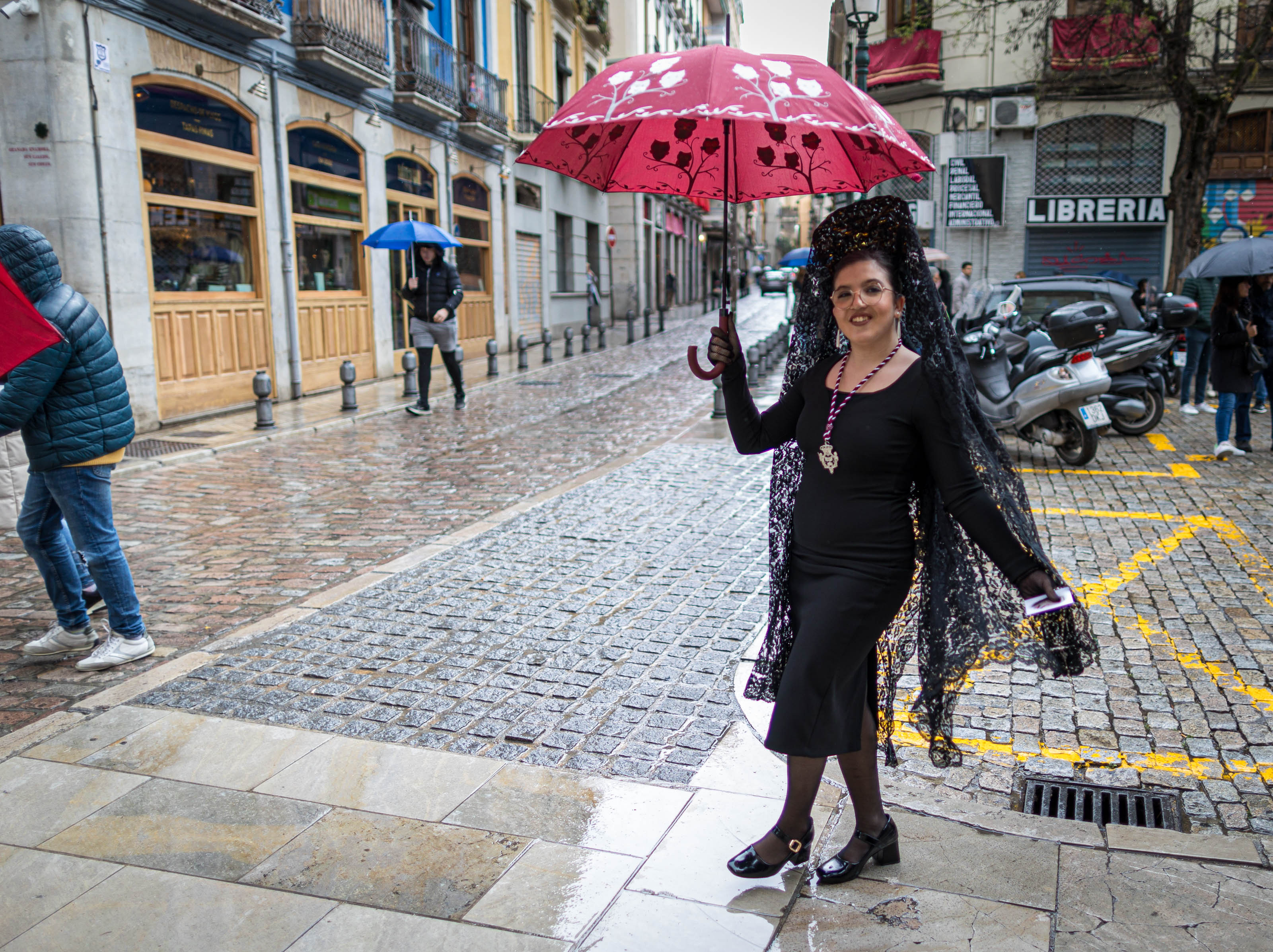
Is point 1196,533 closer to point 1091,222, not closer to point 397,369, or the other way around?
point 397,369

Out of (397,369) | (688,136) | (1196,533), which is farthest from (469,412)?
(688,136)

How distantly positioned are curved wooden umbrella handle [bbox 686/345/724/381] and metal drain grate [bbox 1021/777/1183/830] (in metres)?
1.75

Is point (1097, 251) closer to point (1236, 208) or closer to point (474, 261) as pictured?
point (1236, 208)

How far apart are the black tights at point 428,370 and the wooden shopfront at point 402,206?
13.6 ft

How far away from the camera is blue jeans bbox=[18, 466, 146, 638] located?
450 cm

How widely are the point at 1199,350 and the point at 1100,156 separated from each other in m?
12.4

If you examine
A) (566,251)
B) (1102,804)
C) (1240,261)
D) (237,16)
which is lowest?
(1102,804)

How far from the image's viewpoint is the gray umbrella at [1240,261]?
29.5 ft

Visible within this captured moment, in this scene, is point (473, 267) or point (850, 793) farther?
point (473, 267)

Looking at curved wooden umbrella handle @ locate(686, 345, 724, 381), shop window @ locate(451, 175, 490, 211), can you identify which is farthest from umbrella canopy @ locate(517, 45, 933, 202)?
shop window @ locate(451, 175, 490, 211)

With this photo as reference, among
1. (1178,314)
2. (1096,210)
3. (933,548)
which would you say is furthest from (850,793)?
(1096,210)

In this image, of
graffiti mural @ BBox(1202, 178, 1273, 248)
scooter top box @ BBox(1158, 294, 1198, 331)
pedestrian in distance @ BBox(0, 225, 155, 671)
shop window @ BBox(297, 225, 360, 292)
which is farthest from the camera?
graffiti mural @ BBox(1202, 178, 1273, 248)

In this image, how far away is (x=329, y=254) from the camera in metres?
16.1

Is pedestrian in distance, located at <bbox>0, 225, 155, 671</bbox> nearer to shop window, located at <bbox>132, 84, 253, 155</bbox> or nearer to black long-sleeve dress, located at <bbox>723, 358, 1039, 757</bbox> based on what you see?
black long-sleeve dress, located at <bbox>723, 358, 1039, 757</bbox>
